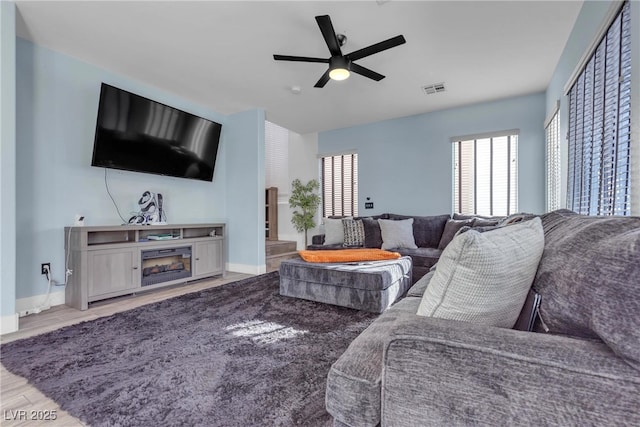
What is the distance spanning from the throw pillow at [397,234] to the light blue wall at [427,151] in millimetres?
720

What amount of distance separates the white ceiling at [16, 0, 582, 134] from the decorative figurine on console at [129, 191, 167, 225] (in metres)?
1.40

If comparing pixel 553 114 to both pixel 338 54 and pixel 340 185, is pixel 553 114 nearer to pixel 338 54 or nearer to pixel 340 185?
pixel 338 54

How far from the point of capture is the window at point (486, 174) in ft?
13.5

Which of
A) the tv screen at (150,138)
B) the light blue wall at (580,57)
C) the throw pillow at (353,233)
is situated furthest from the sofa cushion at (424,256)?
the tv screen at (150,138)

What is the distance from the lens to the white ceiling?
225 cm

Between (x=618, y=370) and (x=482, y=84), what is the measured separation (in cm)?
→ 385

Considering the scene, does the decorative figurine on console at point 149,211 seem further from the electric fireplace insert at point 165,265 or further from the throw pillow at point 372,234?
the throw pillow at point 372,234

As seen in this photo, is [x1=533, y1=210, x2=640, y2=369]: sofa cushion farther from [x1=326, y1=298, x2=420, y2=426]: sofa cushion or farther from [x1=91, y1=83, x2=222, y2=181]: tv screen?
[x1=91, y1=83, x2=222, y2=181]: tv screen

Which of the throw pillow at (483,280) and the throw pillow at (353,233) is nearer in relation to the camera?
the throw pillow at (483,280)

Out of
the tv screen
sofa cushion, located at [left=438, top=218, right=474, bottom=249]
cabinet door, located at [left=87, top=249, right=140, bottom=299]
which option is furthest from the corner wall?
sofa cushion, located at [left=438, top=218, right=474, bottom=249]

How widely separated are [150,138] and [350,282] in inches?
110

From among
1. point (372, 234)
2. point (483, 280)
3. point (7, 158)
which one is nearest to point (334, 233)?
point (372, 234)

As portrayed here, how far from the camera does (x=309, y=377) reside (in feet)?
4.91

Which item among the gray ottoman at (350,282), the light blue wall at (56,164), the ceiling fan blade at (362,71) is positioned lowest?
the gray ottoman at (350,282)
